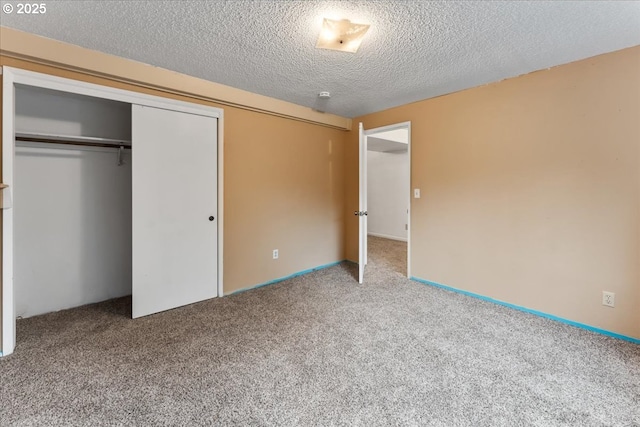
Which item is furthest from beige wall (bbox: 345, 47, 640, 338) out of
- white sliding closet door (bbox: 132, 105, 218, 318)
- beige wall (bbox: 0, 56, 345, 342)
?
white sliding closet door (bbox: 132, 105, 218, 318)

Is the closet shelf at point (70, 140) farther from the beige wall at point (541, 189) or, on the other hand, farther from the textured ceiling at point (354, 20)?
the beige wall at point (541, 189)

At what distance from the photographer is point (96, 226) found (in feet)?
9.39

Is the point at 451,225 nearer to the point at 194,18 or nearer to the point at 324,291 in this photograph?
the point at 324,291

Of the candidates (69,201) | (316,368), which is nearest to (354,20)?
(316,368)

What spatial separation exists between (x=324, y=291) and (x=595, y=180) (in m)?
2.64

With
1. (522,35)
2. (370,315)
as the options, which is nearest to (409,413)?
(370,315)

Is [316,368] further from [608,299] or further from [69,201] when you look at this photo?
[69,201]

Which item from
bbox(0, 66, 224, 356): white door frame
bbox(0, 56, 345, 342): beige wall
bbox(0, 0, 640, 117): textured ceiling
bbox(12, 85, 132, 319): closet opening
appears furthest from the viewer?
Answer: bbox(0, 56, 345, 342): beige wall

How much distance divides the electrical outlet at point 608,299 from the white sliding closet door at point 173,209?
350 cm

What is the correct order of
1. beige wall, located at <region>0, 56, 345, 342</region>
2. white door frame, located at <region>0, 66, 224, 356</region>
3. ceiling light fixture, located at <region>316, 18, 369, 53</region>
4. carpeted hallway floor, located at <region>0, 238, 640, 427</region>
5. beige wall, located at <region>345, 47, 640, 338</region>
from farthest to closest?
1. beige wall, located at <region>0, 56, 345, 342</region>
2. beige wall, located at <region>345, 47, 640, 338</region>
3. white door frame, located at <region>0, 66, 224, 356</region>
4. ceiling light fixture, located at <region>316, 18, 369, 53</region>
5. carpeted hallway floor, located at <region>0, 238, 640, 427</region>

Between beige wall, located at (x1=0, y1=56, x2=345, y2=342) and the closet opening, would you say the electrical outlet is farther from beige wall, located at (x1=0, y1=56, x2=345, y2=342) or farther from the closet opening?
the closet opening

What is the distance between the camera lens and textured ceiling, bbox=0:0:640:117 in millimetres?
1686

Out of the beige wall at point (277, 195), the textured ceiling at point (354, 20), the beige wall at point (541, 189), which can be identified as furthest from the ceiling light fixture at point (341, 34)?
the beige wall at point (541, 189)

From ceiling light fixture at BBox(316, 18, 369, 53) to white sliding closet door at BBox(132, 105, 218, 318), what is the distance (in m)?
1.52
